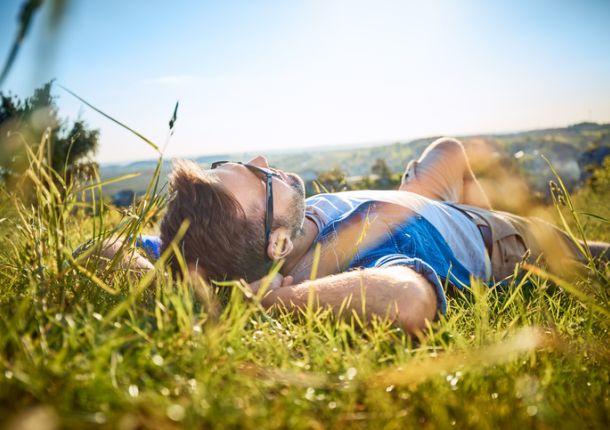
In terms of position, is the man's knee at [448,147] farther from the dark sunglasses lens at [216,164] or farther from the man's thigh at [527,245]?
the dark sunglasses lens at [216,164]

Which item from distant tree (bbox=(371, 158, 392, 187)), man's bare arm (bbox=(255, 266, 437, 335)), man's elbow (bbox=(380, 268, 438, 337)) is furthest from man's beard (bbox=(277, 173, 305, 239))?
distant tree (bbox=(371, 158, 392, 187))

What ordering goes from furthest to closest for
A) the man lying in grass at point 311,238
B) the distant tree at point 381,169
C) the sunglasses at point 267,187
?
the distant tree at point 381,169
the sunglasses at point 267,187
the man lying in grass at point 311,238

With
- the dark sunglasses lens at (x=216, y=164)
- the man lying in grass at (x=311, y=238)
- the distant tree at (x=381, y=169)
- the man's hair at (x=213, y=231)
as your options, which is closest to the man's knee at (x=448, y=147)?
the man lying in grass at (x=311, y=238)

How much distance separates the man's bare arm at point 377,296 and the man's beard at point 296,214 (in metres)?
0.89

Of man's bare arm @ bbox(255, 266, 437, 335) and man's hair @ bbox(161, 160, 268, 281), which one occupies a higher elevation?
man's hair @ bbox(161, 160, 268, 281)

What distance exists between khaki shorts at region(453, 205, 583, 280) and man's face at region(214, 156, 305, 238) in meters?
1.77

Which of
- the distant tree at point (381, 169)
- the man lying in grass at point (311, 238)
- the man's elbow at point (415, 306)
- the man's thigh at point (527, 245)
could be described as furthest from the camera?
the distant tree at point (381, 169)

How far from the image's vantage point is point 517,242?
149 inches

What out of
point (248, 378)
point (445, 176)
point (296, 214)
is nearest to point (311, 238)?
point (296, 214)

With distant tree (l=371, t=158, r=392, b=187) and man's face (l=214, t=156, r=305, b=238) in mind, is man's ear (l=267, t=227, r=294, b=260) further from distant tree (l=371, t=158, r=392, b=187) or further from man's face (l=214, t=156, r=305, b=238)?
distant tree (l=371, t=158, r=392, b=187)

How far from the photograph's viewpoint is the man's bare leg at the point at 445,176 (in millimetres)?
4832

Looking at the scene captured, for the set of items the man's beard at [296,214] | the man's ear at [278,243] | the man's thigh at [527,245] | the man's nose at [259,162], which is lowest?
the man's thigh at [527,245]

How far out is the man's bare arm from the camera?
175 centimetres

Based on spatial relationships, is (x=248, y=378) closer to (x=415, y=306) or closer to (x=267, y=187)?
(x=415, y=306)
